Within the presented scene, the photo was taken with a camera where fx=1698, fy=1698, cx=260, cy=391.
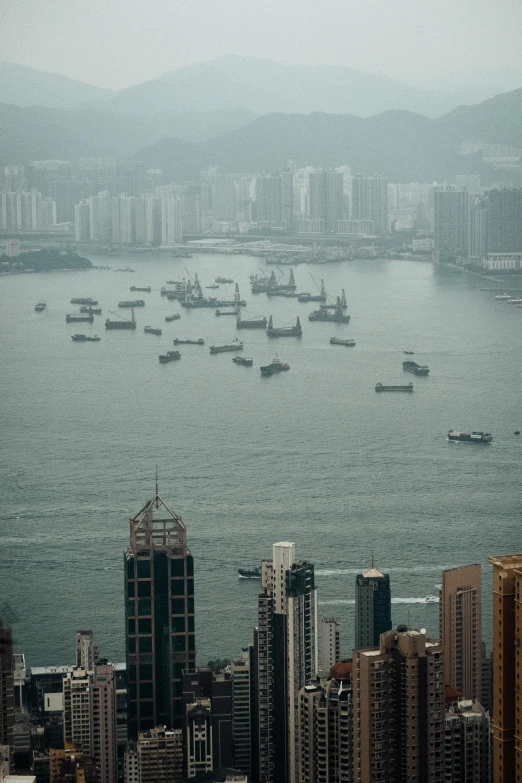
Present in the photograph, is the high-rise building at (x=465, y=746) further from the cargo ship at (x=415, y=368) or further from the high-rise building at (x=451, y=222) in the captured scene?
the high-rise building at (x=451, y=222)

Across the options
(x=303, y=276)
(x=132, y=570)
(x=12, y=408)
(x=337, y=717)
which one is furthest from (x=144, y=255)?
(x=337, y=717)

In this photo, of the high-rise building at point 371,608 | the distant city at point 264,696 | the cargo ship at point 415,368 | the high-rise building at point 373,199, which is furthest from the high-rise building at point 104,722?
the high-rise building at point 373,199

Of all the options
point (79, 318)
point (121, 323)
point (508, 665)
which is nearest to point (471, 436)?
point (121, 323)

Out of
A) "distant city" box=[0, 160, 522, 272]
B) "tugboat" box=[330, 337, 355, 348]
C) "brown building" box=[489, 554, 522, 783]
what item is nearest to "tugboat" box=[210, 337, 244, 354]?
"tugboat" box=[330, 337, 355, 348]

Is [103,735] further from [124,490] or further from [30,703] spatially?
[124,490]

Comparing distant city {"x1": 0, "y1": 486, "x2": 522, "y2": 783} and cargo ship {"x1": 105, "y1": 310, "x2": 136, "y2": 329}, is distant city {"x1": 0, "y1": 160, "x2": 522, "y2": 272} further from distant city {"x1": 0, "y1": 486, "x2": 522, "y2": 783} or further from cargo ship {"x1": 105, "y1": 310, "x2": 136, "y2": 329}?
distant city {"x1": 0, "y1": 486, "x2": 522, "y2": 783}
